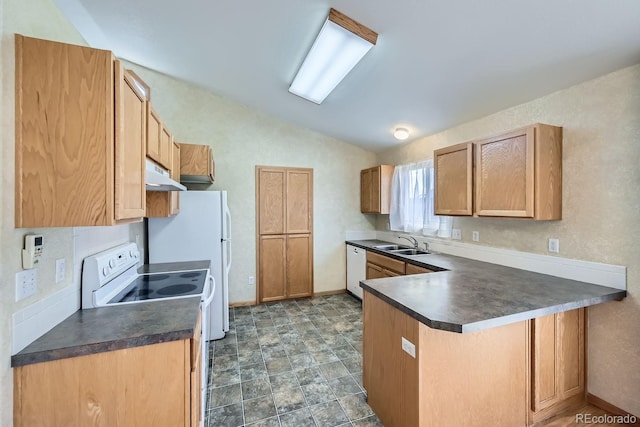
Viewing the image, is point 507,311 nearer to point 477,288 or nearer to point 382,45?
point 477,288

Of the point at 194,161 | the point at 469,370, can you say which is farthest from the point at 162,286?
the point at 469,370

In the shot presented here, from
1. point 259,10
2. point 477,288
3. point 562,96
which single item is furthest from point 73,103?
point 562,96

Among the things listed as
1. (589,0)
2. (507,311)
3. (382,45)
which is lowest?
(507,311)

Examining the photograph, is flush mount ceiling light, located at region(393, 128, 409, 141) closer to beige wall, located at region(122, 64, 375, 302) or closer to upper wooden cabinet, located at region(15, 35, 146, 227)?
beige wall, located at region(122, 64, 375, 302)

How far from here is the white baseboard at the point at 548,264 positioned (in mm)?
1814

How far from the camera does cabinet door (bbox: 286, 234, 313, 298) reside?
13.9 ft

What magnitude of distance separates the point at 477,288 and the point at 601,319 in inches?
36.8

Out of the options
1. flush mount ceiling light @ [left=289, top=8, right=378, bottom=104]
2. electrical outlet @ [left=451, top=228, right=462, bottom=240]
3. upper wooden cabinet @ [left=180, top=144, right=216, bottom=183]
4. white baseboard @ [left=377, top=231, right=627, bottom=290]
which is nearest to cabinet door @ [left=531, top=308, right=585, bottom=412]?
white baseboard @ [left=377, top=231, right=627, bottom=290]

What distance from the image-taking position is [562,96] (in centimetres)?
207

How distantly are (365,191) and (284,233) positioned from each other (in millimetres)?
1511

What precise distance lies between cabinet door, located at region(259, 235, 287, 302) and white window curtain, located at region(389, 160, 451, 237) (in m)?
1.76

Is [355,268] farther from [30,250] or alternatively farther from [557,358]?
[30,250]

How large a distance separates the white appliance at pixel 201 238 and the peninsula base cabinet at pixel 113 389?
172 cm

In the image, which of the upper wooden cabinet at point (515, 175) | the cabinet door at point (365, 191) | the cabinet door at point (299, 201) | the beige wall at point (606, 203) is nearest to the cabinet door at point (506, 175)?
the upper wooden cabinet at point (515, 175)
